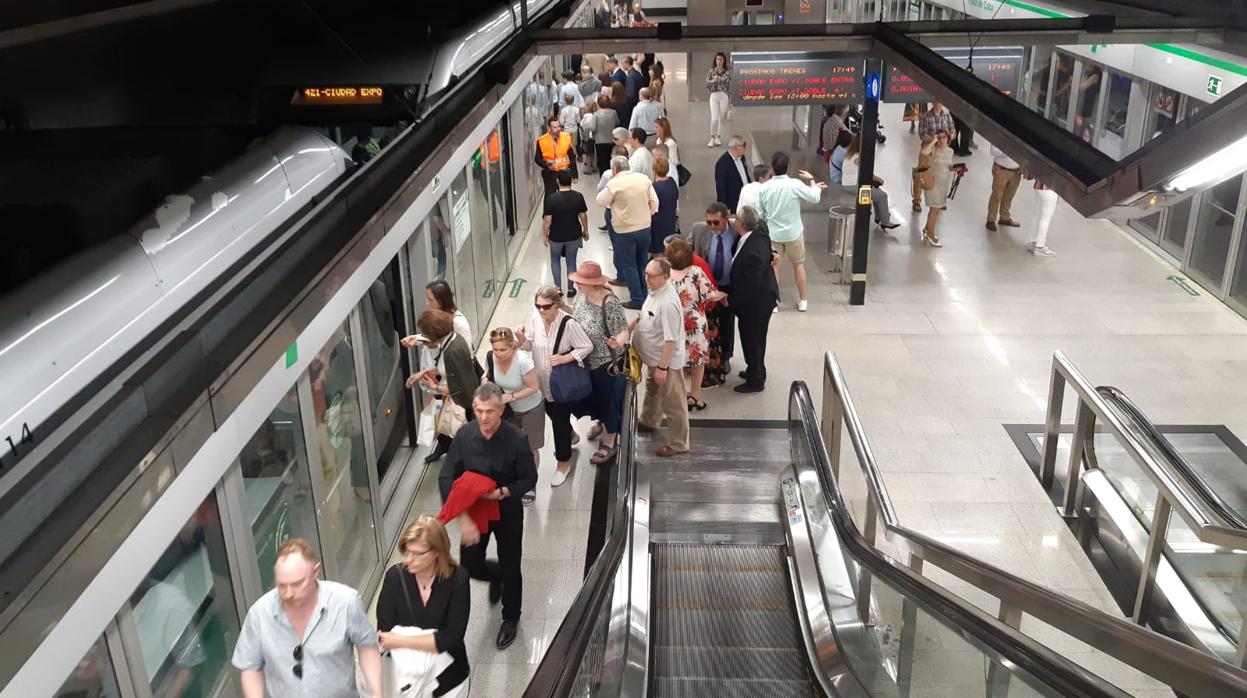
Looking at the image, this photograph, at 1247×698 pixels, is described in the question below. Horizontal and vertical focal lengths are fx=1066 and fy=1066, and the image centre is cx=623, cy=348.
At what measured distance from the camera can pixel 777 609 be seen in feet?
19.7

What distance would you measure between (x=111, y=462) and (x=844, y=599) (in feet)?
12.7

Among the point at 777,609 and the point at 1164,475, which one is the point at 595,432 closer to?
the point at 777,609

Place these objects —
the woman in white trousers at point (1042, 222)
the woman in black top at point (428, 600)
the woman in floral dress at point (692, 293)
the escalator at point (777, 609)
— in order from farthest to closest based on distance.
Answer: the woman in white trousers at point (1042, 222), the woman in floral dress at point (692, 293), the woman in black top at point (428, 600), the escalator at point (777, 609)

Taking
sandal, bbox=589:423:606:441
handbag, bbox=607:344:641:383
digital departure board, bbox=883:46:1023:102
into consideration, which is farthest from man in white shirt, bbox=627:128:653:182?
handbag, bbox=607:344:641:383

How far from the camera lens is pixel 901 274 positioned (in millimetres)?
12125

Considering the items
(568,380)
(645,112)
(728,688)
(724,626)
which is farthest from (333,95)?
(645,112)

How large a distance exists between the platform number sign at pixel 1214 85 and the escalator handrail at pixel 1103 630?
27.0 ft

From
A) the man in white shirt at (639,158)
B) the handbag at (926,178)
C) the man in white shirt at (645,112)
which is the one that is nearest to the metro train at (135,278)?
the man in white shirt at (639,158)

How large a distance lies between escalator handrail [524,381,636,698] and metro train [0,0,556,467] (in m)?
1.72

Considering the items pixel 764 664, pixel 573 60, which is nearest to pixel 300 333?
pixel 764 664

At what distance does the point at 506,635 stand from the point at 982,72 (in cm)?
818

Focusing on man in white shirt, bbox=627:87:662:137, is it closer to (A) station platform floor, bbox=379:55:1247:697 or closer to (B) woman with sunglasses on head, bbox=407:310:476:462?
(A) station platform floor, bbox=379:55:1247:697

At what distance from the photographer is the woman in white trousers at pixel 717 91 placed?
1923 centimetres

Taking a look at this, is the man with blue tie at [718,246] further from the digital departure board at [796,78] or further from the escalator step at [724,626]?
the digital departure board at [796,78]
